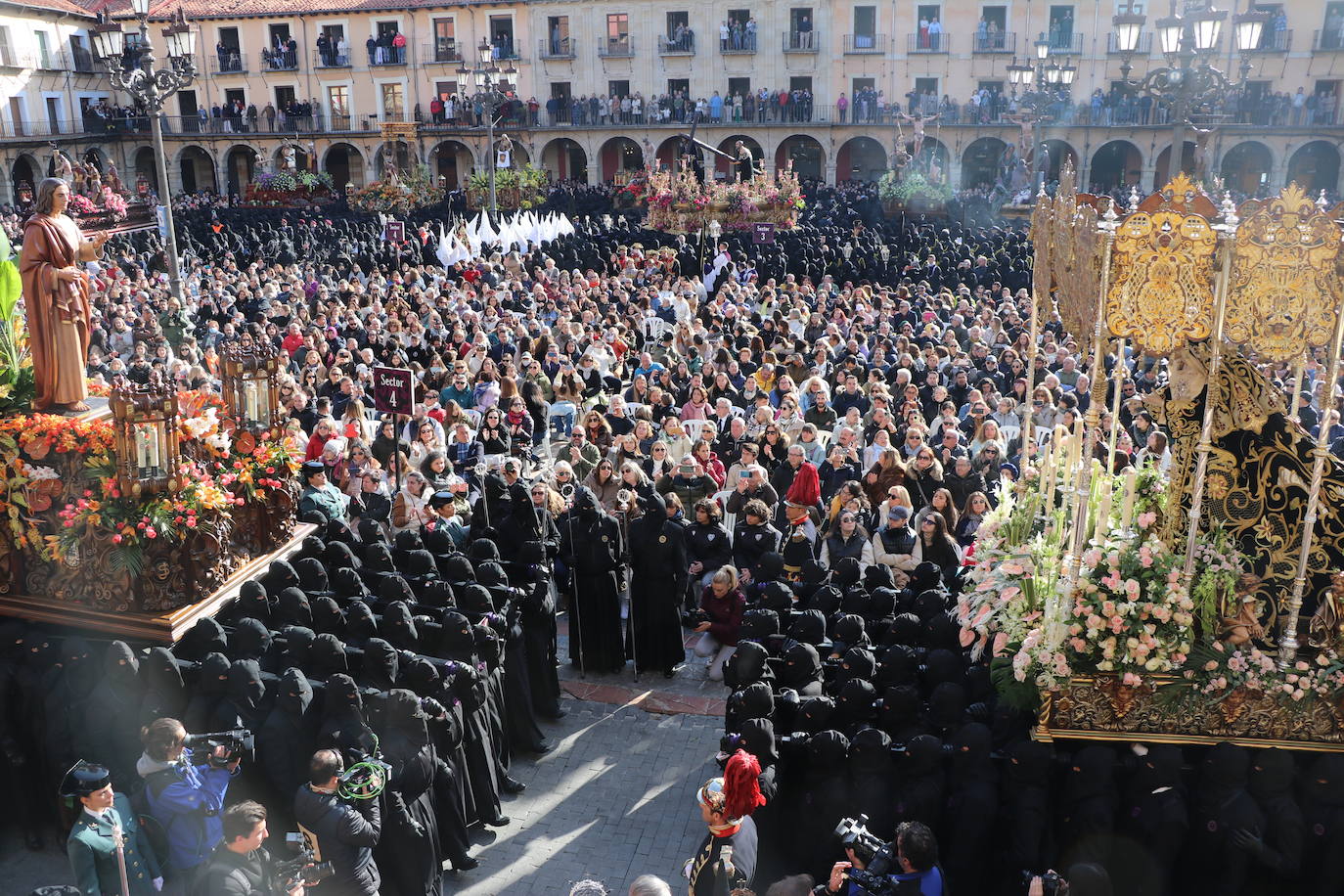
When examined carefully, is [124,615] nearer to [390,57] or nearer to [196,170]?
[390,57]

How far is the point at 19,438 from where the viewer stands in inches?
295

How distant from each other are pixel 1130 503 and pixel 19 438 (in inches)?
270

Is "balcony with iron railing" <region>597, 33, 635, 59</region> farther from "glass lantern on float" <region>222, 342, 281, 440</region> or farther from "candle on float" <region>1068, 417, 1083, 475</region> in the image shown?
"candle on float" <region>1068, 417, 1083, 475</region>

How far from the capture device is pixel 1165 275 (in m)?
5.59

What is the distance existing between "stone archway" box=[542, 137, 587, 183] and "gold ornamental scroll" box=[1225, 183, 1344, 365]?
43233 mm

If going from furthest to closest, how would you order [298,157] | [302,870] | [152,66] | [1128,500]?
[298,157] → [152,66] → [1128,500] → [302,870]

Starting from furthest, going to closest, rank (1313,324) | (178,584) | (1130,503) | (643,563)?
(643,563) < (178,584) < (1130,503) < (1313,324)

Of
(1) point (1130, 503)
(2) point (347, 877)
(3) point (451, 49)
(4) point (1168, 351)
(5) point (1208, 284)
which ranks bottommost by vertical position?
(2) point (347, 877)

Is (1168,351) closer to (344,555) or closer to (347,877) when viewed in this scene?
(347,877)

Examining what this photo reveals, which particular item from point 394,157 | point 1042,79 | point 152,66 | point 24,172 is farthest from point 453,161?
point 152,66

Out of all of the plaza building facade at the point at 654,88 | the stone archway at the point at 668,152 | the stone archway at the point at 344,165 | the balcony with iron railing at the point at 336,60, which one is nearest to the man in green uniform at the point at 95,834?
the plaza building facade at the point at 654,88

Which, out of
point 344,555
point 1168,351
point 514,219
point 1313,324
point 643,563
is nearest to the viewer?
point 1313,324

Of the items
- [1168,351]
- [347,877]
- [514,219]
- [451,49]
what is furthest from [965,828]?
[451,49]

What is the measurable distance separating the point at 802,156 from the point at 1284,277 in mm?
42062
